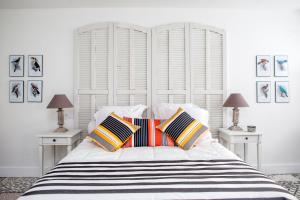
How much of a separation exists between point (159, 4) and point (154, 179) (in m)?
2.66

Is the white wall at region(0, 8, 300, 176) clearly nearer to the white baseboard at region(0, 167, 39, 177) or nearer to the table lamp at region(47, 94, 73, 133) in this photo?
the white baseboard at region(0, 167, 39, 177)

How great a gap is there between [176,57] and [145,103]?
32.9 inches

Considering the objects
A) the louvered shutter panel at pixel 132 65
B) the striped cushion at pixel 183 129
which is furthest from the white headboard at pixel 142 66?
the striped cushion at pixel 183 129

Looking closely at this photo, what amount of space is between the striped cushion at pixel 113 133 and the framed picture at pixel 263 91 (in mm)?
2054

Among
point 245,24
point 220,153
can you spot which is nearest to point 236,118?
point 220,153

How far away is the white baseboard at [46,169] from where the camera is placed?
3488mm

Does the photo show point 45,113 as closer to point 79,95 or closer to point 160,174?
point 79,95

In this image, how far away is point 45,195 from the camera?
1.37 meters

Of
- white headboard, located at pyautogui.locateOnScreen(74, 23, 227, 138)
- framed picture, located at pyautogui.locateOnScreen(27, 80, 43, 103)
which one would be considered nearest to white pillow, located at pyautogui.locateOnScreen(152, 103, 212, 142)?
white headboard, located at pyautogui.locateOnScreen(74, 23, 227, 138)

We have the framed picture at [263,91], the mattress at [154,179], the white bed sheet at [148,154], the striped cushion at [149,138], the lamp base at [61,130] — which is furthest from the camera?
the framed picture at [263,91]

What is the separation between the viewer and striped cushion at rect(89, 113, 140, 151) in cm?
249

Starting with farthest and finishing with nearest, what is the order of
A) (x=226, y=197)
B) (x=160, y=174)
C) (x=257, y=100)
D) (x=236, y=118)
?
(x=257, y=100), (x=236, y=118), (x=160, y=174), (x=226, y=197)

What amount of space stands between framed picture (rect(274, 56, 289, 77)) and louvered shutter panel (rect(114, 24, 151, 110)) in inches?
77.6

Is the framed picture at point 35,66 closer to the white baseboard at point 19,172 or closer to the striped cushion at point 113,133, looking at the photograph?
the white baseboard at point 19,172
